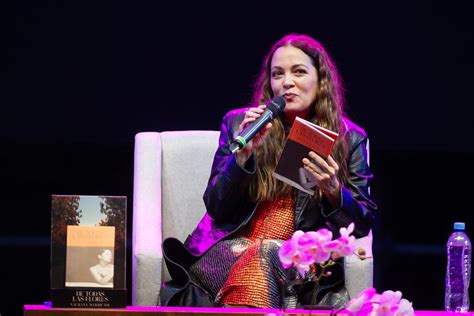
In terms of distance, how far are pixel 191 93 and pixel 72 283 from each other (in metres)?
2.34

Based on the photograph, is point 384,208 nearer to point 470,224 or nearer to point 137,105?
point 470,224

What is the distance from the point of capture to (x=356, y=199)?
3.40m

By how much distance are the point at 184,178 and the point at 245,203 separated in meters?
0.41

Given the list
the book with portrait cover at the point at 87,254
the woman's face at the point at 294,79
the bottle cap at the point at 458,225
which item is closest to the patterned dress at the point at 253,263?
the woman's face at the point at 294,79

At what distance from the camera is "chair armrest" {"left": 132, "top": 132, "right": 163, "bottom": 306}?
3309mm

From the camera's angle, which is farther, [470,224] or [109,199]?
[470,224]

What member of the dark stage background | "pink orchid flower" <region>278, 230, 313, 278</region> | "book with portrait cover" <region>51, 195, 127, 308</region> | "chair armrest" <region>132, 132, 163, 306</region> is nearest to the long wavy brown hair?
"chair armrest" <region>132, 132, 163, 306</region>

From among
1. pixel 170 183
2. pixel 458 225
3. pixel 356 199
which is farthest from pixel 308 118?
pixel 458 225

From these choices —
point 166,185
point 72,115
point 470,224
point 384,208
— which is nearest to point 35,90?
point 72,115

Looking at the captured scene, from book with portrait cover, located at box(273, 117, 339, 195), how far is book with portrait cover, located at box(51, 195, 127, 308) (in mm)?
770

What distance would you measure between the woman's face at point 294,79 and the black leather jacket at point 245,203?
0.17m

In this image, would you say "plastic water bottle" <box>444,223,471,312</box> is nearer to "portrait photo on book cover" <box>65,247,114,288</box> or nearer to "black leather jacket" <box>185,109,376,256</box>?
"black leather jacket" <box>185,109,376,256</box>

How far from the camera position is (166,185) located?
371 centimetres

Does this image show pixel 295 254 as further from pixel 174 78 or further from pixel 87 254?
pixel 174 78
